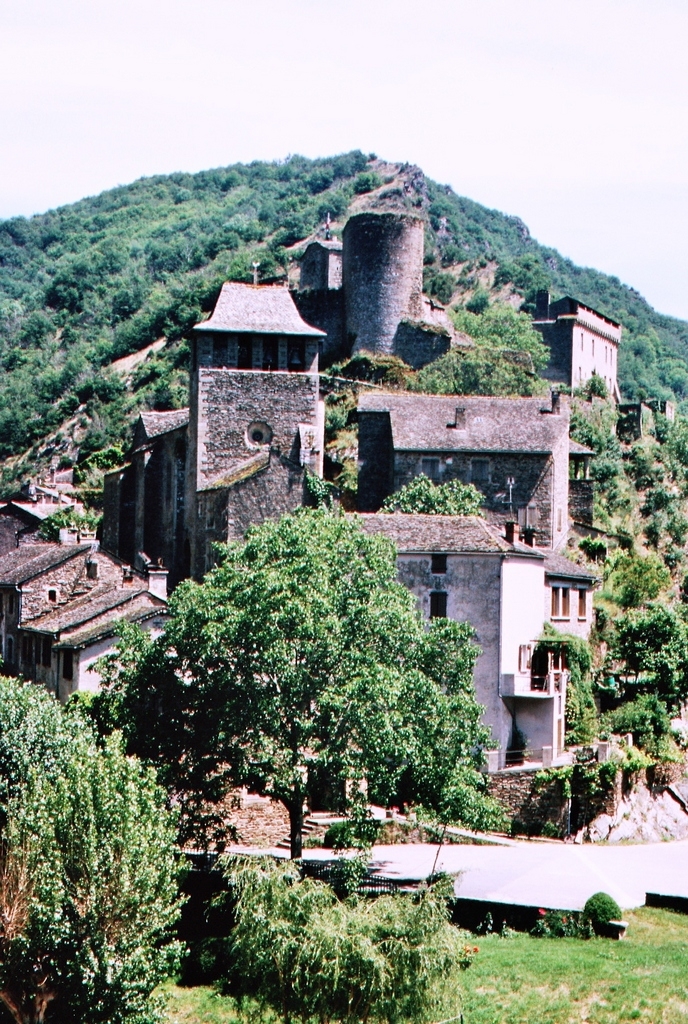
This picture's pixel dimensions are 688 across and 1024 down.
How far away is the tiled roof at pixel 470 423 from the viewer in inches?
2516

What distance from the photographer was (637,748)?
49281 mm

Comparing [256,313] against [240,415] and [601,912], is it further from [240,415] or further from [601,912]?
[601,912]

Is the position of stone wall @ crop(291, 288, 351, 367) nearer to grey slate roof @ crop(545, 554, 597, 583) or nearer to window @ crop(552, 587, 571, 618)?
grey slate roof @ crop(545, 554, 597, 583)

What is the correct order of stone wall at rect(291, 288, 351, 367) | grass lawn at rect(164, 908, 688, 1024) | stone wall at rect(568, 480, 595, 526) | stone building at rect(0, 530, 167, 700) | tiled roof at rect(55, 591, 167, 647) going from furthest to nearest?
stone wall at rect(291, 288, 351, 367), stone wall at rect(568, 480, 595, 526), stone building at rect(0, 530, 167, 700), tiled roof at rect(55, 591, 167, 647), grass lawn at rect(164, 908, 688, 1024)

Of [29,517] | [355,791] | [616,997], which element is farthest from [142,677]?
[29,517]

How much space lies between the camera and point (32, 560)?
63.3 meters

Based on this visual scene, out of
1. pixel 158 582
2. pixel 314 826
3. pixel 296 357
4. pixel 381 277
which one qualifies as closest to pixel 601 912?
pixel 314 826

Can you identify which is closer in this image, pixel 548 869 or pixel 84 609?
pixel 548 869

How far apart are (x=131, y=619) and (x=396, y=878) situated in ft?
51.8

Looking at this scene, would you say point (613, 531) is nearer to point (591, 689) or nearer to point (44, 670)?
point (591, 689)

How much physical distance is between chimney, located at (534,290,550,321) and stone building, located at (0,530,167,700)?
62.5 metres

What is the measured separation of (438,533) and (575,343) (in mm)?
59949

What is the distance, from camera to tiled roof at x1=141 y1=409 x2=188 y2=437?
66125 mm

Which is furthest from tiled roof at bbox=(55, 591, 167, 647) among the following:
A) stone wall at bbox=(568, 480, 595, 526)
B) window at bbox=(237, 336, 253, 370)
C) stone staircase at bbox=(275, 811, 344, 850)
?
stone wall at bbox=(568, 480, 595, 526)
